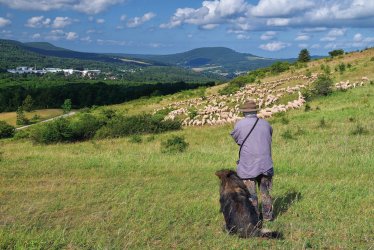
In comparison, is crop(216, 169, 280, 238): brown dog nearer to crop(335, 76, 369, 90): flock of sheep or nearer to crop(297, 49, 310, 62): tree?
crop(335, 76, 369, 90): flock of sheep

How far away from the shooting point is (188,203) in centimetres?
829

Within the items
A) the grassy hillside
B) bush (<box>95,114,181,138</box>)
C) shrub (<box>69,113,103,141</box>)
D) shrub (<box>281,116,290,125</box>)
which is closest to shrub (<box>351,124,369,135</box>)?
the grassy hillside

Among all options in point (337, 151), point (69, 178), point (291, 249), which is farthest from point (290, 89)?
point (291, 249)

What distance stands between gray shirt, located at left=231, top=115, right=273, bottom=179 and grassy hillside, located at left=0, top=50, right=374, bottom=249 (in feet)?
2.84

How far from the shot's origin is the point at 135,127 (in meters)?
22.9

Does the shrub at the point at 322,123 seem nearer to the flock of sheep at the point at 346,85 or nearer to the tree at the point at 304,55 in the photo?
the flock of sheep at the point at 346,85

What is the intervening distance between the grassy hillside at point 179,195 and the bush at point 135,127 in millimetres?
5088

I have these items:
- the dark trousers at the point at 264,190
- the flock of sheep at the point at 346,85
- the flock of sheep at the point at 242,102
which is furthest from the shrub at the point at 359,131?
the flock of sheep at the point at 346,85

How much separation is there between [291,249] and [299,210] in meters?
2.23

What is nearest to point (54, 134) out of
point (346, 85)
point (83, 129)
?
point (83, 129)

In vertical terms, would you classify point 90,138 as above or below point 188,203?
below

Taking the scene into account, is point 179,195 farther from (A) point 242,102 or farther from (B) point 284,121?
(A) point 242,102

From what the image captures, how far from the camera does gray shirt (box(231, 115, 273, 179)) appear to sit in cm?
675

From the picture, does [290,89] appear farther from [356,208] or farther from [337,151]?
[356,208]
